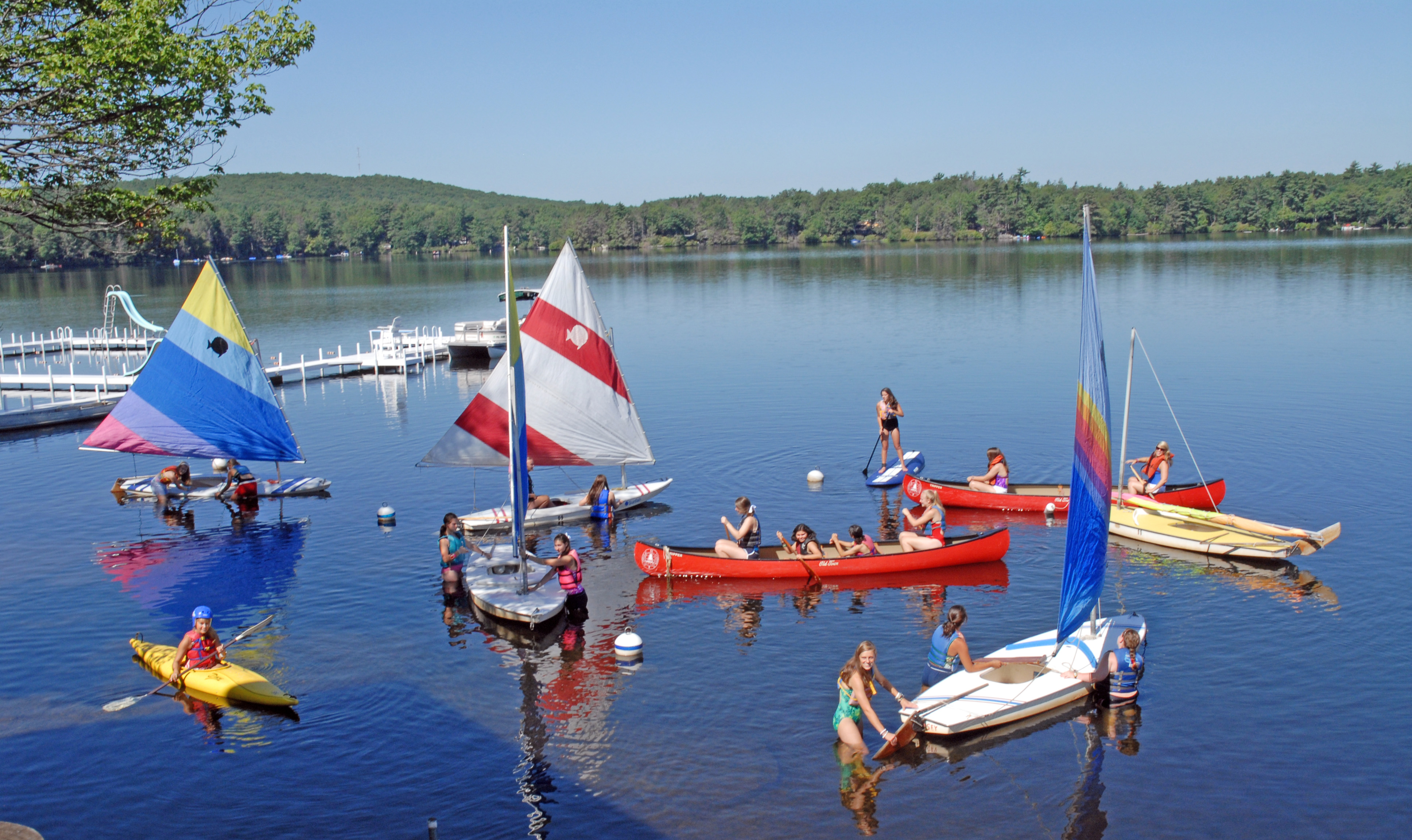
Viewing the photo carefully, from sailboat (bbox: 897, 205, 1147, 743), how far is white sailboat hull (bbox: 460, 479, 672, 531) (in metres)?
14.2

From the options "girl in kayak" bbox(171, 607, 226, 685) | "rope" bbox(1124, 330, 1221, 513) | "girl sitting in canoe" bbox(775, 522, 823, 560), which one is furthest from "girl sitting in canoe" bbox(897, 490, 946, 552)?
"girl in kayak" bbox(171, 607, 226, 685)

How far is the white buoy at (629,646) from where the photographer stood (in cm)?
2138

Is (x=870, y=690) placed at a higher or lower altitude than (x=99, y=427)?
lower

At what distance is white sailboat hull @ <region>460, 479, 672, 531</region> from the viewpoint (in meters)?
29.6

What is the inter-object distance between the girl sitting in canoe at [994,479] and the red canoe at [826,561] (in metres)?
4.52

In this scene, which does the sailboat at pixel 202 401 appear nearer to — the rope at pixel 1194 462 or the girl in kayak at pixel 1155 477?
the girl in kayak at pixel 1155 477

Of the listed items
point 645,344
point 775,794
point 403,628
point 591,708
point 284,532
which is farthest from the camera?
point 645,344

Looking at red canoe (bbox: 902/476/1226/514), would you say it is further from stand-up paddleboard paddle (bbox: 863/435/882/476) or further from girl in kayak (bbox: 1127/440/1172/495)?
stand-up paddleboard paddle (bbox: 863/435/882/476)

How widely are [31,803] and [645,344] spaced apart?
60.8 metres

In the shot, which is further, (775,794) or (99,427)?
(99,427)

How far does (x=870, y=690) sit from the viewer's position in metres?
17.7

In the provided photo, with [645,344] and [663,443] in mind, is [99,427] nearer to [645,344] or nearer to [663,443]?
[663,443]

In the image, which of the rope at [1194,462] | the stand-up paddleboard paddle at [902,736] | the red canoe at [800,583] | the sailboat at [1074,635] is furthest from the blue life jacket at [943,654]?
the rope at [1194,462]

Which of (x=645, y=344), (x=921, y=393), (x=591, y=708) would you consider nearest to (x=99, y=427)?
(x=591, y=708)
